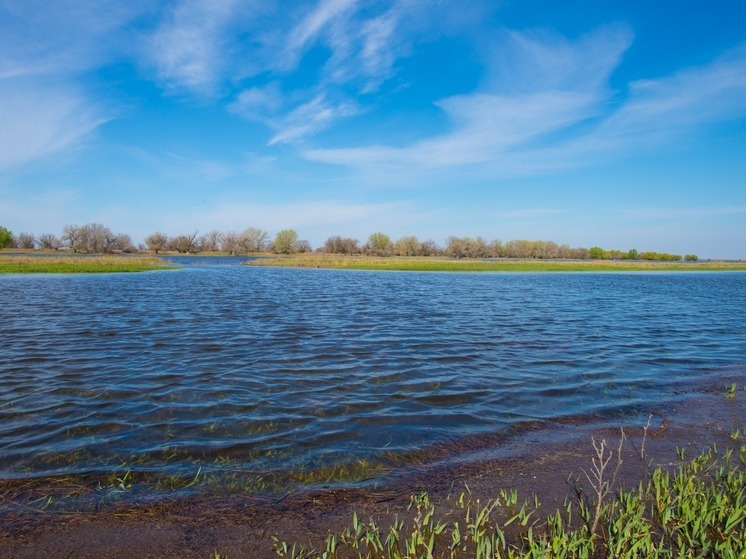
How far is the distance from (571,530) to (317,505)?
3.11 metres

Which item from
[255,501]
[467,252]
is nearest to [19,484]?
[255,501]

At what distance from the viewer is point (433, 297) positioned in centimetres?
3338

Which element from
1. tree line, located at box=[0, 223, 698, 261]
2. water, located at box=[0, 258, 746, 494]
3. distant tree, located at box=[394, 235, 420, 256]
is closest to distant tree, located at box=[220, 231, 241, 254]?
tree line, located at box=[0, 223, 698, 261]

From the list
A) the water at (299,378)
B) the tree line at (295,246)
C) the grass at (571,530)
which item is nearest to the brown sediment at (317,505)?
the grass at (571,530)

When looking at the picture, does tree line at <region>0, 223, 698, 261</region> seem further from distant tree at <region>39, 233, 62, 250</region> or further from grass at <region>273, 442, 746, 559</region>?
grass at <region>273, 442, 746, 559</region>

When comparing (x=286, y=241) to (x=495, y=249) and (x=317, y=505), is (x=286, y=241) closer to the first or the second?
(x=495, y=249)

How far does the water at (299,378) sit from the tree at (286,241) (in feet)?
473

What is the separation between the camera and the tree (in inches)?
6590

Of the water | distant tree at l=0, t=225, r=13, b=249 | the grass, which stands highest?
distant tree at l=0, t=225, r=13, b=249

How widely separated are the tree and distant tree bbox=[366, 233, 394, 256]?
97.3ft

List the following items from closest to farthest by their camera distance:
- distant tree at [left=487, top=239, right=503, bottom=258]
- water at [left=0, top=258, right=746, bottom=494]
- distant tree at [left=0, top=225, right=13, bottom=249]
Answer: water at [left=0, top=258, right=746, bottom=494]
distant tree at [left=0, top=225, right=13, bottom=249]
distant tree at [left=487, top=239, right=503, bottom=258]

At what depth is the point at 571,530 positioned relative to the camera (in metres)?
4.81

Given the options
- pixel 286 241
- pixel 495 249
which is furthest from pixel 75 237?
pixel 495 249

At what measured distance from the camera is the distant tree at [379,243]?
16498 centimetres
